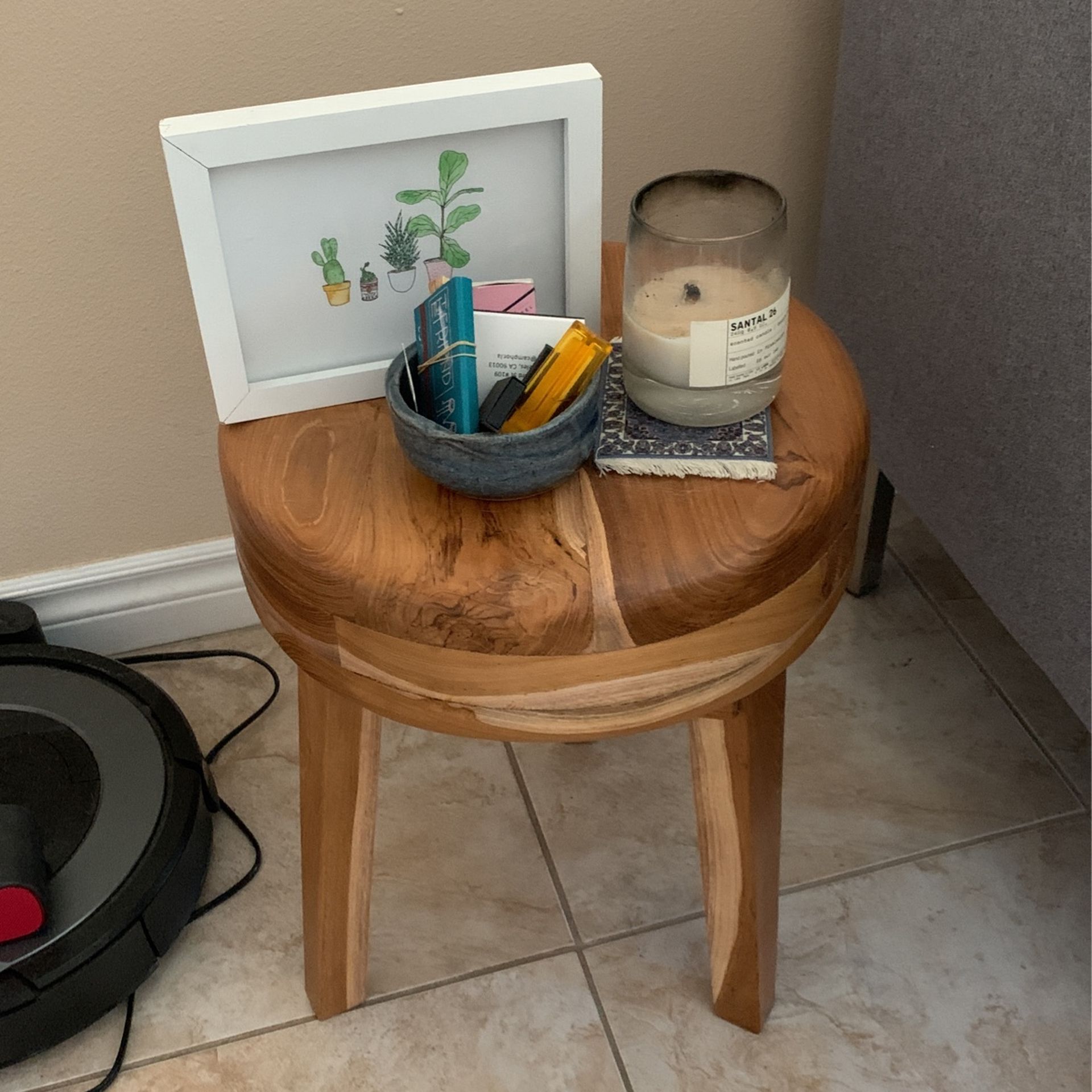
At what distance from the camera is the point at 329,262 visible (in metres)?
0.65

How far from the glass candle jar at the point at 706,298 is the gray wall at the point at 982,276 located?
0.24m

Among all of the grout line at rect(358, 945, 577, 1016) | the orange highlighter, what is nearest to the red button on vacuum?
the grout line at rect(358, 945, 577, 1016)

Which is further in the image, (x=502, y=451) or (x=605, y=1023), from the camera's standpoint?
(x=605, y=1023)

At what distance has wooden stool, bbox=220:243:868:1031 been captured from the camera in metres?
0.58

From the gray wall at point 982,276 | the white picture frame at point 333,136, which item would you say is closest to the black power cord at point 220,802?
the white picture frame at point 333,136

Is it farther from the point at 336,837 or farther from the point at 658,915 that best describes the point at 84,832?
the point at 658,915

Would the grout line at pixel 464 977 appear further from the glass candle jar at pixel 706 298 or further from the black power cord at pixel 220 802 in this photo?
the glass candle jar at pixel 706 298

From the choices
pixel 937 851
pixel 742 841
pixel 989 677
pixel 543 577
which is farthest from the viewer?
pixel 989 677

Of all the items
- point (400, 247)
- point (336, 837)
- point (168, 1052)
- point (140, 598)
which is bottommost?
point (168, 1052)

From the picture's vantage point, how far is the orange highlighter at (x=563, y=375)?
606 mm

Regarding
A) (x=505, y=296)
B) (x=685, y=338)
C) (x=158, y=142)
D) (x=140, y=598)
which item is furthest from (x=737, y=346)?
(x=140, y=598)

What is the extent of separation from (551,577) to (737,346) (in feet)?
0.51

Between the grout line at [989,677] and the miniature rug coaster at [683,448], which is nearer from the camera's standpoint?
the miniature rug coaster at [683,448]

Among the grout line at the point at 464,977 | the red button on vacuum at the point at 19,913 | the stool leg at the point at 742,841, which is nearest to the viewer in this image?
the stool leg at the point at 742,841
